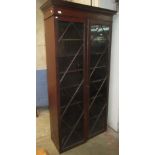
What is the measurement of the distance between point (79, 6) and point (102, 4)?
67 cm

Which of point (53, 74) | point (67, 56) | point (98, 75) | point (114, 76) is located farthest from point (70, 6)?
point (114, 76)

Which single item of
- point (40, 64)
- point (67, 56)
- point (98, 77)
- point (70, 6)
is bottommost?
point (98, 77)

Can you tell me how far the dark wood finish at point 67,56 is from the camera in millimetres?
2189

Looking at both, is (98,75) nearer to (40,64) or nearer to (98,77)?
(98,77)

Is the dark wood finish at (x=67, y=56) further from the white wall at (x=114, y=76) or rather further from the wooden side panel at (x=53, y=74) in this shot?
the white wall at (x=114, y=76)

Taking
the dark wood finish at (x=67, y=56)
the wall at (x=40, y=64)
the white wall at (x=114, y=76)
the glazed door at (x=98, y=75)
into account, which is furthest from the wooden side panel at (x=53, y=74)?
the wall at (x=40, y=64)

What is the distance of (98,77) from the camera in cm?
283

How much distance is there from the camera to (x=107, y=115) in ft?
10.3

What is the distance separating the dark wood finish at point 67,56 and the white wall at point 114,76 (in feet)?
0.62

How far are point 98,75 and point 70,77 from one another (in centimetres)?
58

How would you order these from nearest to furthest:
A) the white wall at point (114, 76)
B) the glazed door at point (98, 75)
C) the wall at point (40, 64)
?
the glazed door at point (98, 75) < the white wall at point (114, 76) < the wall at point (40, 64)
